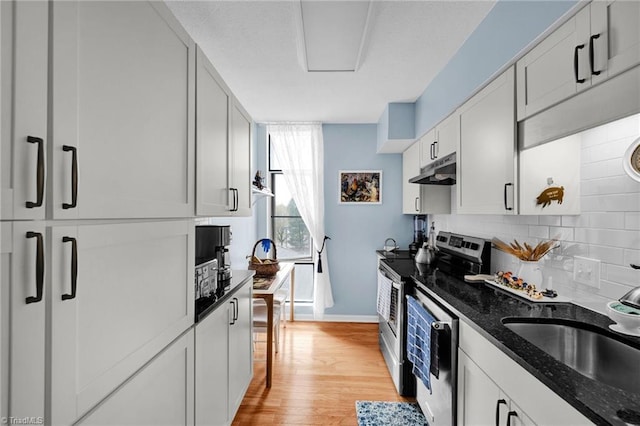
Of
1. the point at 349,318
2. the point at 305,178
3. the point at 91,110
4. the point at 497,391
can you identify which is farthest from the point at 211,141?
the point at 349,318

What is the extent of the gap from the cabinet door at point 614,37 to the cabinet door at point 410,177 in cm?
213

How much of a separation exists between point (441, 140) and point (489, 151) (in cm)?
77

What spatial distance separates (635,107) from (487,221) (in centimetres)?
160

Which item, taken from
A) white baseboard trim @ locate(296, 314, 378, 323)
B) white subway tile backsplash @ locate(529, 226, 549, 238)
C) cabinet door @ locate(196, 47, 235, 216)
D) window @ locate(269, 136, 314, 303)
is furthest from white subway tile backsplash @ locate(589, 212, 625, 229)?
window @ locate(269, 136, 314, 303)

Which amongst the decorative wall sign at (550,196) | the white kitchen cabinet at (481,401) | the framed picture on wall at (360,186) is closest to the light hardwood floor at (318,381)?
the white kitchen cabinet at (481,401)

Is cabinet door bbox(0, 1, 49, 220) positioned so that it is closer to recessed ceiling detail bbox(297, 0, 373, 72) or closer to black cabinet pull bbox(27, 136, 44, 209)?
black cabinet pull bbox(27, 136, 44, 209)

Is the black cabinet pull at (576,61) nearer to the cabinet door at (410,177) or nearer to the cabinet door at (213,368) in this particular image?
the cabinet door at (213,368)

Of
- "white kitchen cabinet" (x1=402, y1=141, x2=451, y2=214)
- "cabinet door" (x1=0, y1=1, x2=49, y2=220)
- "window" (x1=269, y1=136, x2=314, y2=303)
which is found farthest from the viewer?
"window" (x1=269, y1=136, x2=314, y2=303)

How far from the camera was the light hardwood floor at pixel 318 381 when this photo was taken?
7.03ft

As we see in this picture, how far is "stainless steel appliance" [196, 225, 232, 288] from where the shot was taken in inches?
67.2

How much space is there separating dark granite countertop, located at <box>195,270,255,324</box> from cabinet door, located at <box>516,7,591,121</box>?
1.82 metres

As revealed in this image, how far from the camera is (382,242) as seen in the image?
394cm

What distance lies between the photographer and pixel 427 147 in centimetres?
287

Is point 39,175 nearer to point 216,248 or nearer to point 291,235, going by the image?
point 216,248
